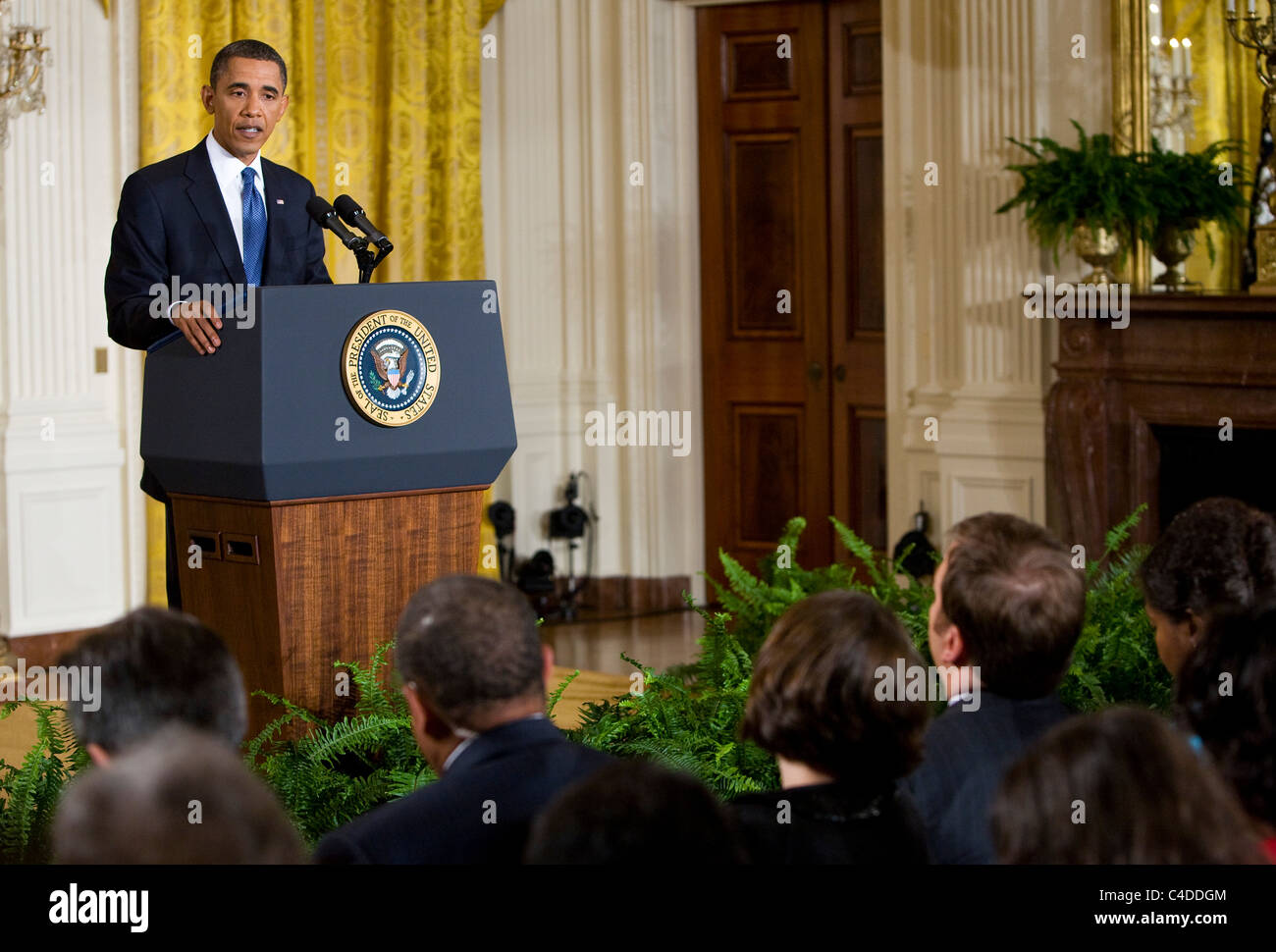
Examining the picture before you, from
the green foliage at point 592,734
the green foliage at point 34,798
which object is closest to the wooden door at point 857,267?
the green foliage at point 592,734

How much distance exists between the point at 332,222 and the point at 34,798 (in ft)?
4.05

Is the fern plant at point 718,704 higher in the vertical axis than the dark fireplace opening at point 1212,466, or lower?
lower

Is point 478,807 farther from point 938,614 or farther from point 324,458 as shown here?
point 324,458

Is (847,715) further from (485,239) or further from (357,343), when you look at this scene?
(485,239)

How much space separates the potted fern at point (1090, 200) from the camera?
19.8 ft

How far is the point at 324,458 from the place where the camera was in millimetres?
3283

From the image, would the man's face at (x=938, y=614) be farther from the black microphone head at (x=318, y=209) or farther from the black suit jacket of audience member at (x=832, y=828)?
the black microphone head at (x=318, y=209)

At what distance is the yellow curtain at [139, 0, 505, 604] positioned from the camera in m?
6.67

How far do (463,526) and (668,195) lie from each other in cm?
461

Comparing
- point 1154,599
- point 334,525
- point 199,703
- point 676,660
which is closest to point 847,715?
point 199,703

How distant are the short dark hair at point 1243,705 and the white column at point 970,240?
4947mm

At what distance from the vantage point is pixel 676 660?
23.0 ft

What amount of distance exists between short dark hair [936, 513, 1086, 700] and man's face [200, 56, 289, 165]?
6.00 feet

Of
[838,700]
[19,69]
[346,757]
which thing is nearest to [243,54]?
[346,757]
